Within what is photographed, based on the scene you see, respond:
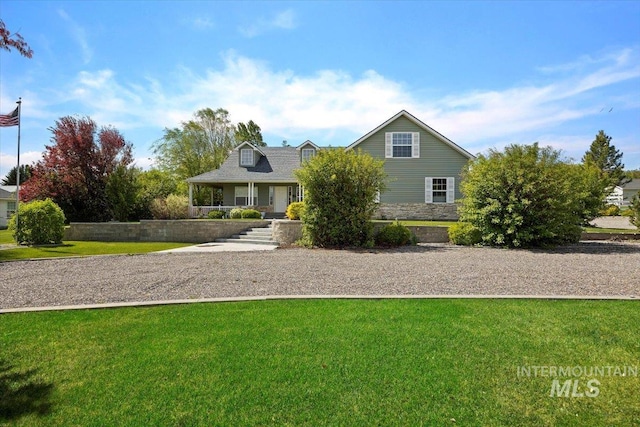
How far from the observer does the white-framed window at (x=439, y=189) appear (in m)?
22.0

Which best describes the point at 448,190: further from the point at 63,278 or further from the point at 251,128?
the point at 251,128

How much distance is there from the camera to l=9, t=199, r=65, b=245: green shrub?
13.5m

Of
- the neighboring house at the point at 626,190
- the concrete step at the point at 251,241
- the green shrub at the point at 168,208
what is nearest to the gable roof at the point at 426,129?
the concrete step at the point at 251,241

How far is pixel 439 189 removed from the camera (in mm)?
22172

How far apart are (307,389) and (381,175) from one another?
10235 mm

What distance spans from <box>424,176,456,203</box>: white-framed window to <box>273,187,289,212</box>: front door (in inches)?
395

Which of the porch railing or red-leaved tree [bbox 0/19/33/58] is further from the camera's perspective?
the porch railing

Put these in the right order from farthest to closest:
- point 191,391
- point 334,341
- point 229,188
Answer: point 229,188 < point 334,341 < point 191,391

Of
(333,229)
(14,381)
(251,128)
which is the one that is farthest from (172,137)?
(14,381)

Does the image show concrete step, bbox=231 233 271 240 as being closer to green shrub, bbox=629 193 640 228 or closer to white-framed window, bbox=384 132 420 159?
white-framed window, bbox=384 132 420 159

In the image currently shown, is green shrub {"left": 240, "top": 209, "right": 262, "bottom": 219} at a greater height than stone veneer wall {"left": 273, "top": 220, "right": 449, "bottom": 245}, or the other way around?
green shrub {"left": 240, "top": 209, "right": 262, "bottom": 219}

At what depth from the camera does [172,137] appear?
39906mm

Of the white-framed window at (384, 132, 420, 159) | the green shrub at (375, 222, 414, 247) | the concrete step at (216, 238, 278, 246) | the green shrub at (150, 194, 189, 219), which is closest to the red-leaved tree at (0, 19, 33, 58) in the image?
the concrete step at (216, 238, 278, 246)

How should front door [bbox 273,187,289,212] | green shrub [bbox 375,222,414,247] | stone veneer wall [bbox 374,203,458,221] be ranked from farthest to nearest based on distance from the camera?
1. front door [bbox 273,187,289,212]
2. stone veneer wall [bbox 374,203,458,221]
3. green shrub [bbox 375,222,414,247]
